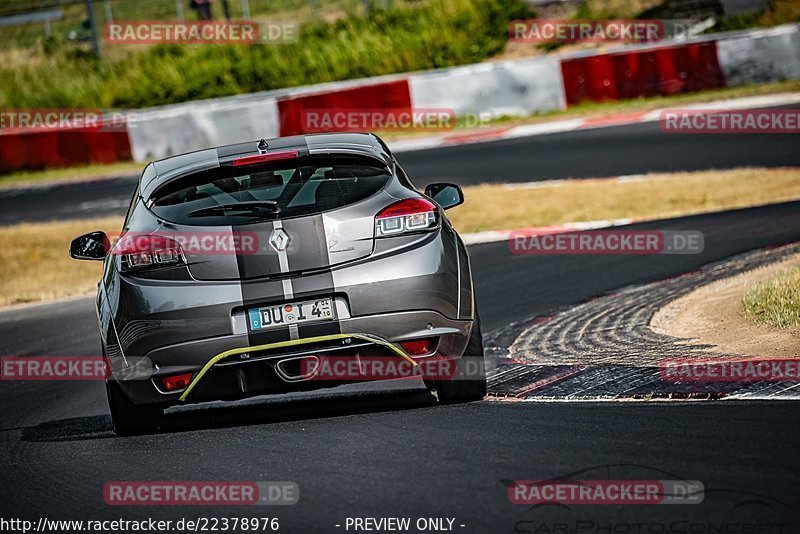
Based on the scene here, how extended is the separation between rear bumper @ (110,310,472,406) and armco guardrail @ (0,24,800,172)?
58.6 ft

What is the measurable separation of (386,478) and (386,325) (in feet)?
3.95

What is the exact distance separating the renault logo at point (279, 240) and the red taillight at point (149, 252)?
42cm

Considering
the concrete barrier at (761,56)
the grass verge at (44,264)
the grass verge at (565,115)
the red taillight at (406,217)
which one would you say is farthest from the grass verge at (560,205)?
the red taillight at (406,217)

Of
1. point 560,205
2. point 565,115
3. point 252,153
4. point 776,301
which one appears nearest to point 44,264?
point 560,205

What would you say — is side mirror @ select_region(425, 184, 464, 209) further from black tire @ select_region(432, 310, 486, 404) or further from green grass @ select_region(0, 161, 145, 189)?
green grass @ select_region(0, 161, 145, 189)

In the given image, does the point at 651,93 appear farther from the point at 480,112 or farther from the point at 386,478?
the point at 386,478

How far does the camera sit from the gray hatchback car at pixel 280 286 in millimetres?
5949

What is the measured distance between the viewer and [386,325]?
6.02 metres

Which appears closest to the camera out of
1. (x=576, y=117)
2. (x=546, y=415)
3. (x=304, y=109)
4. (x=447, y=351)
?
(x=546, y=415)

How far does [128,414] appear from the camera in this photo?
640 centimetres

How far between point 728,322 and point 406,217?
2.56 m

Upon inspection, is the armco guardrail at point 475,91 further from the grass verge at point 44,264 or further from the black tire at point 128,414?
the black tire at point 128,414

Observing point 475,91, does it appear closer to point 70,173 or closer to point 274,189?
point 70,173

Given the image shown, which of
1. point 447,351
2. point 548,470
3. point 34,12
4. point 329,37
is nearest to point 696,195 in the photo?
point 447,351
